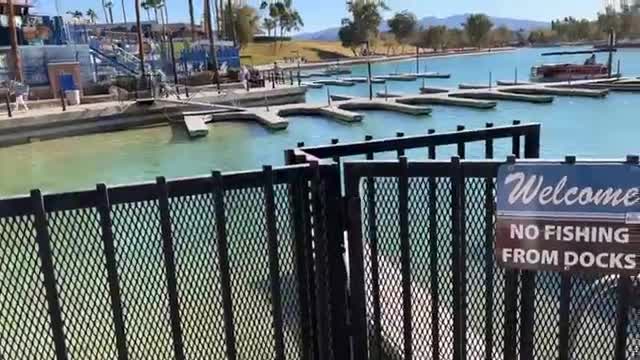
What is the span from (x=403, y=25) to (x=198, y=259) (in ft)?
414

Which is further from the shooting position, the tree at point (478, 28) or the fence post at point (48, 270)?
the tree at point (478, 28)

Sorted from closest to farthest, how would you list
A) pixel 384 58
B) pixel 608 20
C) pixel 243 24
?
pixel 243 24, pixel 384 58, pixel 608 20

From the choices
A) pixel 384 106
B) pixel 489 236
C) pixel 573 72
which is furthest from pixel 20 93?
pixel 573 72

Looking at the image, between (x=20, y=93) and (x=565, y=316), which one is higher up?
(x=20, y=93)

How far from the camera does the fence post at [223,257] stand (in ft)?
8.62

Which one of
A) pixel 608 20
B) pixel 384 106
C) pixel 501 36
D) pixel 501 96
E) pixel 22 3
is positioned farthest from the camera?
pixel 501 36

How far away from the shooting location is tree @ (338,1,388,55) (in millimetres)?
111250

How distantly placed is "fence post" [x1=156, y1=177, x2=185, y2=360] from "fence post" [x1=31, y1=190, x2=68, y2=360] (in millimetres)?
453

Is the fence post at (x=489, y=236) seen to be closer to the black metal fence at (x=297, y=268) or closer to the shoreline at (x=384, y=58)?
the black metal fence at (x=297, y=268)

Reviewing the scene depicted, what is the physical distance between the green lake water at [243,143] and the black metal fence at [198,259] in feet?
46.4

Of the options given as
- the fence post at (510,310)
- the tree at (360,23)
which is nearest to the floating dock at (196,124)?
the fence post at (510,310)

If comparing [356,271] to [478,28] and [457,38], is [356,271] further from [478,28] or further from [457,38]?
[457,38]

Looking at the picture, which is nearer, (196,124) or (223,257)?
(223,257)

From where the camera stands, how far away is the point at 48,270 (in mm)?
2473
